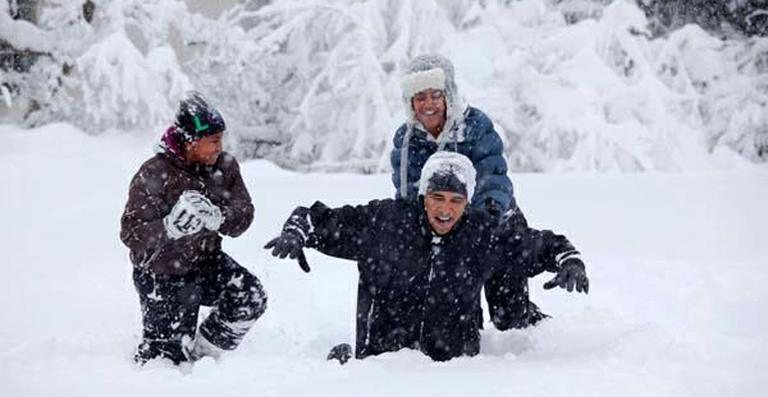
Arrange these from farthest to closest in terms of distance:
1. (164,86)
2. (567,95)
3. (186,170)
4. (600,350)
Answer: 1. (567,95)
2. (164,86)
3. (186,170)
4. (600,350)

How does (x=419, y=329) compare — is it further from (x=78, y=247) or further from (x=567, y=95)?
(x=567, y=95)

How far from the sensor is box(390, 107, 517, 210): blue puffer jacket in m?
4.13

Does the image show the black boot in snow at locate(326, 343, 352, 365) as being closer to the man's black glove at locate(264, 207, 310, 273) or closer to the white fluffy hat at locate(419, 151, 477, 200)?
the man's black glove at locate(264, 207, 310, 273)

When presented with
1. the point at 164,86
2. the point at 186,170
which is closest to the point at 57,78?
the point at 164,86

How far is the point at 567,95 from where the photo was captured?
13281 mm

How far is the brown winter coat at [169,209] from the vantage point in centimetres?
384

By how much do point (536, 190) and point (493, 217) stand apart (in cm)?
608

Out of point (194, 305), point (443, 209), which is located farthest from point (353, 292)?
point (443, 209)

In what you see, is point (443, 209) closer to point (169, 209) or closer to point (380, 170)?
point (169, 209)

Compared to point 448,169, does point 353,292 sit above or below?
below

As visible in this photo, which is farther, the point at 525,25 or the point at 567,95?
the point at 525,25

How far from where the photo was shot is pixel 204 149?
3.93 meters

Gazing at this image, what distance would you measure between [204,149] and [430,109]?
1107 mm

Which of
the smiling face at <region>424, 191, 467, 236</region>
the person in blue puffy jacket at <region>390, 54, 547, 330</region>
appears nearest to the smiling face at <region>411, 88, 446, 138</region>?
the person in blue puffy jacket at <region>390, 54, 547, 330</region>
